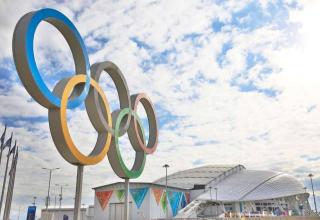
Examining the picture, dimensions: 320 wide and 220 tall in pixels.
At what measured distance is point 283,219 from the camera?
45625 mm

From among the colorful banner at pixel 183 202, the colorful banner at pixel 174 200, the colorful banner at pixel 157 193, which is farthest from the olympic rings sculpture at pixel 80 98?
the colorful banner at pixel 183 202

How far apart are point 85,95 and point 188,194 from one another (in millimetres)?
65122

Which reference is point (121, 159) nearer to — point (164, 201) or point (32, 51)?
point (32, 51)

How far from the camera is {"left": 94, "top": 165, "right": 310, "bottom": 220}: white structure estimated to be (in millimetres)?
66000

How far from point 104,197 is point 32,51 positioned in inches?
2238

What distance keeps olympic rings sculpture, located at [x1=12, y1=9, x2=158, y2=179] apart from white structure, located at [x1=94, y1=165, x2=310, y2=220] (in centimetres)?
3633

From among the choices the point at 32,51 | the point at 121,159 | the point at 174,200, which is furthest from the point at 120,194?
the point at 32,51

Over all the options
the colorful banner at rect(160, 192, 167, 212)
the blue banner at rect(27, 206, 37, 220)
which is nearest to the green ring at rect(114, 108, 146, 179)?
the blue banner at rect(27, 206, 37, 220)

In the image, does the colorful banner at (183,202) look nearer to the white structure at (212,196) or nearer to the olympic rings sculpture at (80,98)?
the white structure at (212,196)

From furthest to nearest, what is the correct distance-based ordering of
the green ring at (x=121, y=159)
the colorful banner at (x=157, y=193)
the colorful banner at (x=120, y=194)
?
the colorful banner at (x=120, y=194) < the colorful banner at (x=157, y=193) < the green ring at (x=121, y=159)

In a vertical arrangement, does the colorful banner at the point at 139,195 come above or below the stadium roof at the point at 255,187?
below

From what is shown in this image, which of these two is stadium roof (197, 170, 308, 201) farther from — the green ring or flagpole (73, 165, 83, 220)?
flagpole (73, 165, 83, 220)

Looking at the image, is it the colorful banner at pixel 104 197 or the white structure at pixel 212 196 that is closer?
the white structure at pixel 212 196

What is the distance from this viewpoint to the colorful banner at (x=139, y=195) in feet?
214
